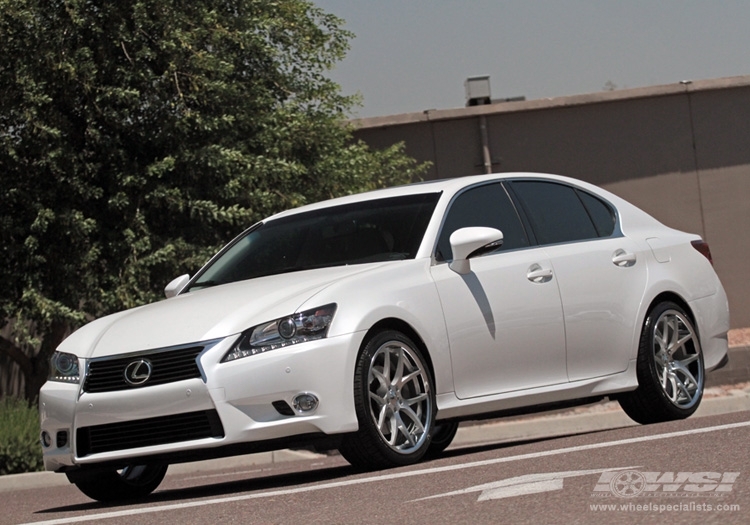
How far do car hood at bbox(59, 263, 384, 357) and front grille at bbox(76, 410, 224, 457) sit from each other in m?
0.38

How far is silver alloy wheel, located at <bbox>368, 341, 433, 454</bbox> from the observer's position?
728cm

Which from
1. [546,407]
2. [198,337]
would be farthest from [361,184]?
[198,337]

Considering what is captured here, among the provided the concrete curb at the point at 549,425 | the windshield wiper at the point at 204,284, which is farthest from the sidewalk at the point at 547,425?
the windshield wiper at the point at 204,284

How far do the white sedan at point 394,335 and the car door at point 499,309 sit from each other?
0.04 feet

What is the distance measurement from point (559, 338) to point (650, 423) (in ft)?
3.87

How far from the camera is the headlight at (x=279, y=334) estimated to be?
7.05 meters

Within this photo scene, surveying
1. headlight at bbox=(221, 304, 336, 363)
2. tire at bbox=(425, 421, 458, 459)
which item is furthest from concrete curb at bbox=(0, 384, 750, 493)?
headlight at bbox=(221, 304, 336, 363)

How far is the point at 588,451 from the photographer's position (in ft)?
22.8

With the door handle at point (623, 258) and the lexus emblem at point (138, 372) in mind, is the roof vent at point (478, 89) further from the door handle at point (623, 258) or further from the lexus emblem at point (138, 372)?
the lexus emblem at point (138, 372)

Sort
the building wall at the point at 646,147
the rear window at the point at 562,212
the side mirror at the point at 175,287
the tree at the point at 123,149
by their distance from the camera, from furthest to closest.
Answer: the building wall at the point at 646,147 < the tree at the point at 123,149 < the rear window at the point at 562,212 < the side mirror at the point at 175,287

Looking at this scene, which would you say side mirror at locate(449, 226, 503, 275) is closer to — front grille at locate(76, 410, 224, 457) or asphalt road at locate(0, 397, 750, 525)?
asphalt road at locate(0, 397, 750, 525)

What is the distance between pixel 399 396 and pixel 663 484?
2.16 m

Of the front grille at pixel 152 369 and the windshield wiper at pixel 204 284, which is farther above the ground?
the windshield wiper at pixel 204 284

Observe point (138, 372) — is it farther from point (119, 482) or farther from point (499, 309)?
point (499, 309)
